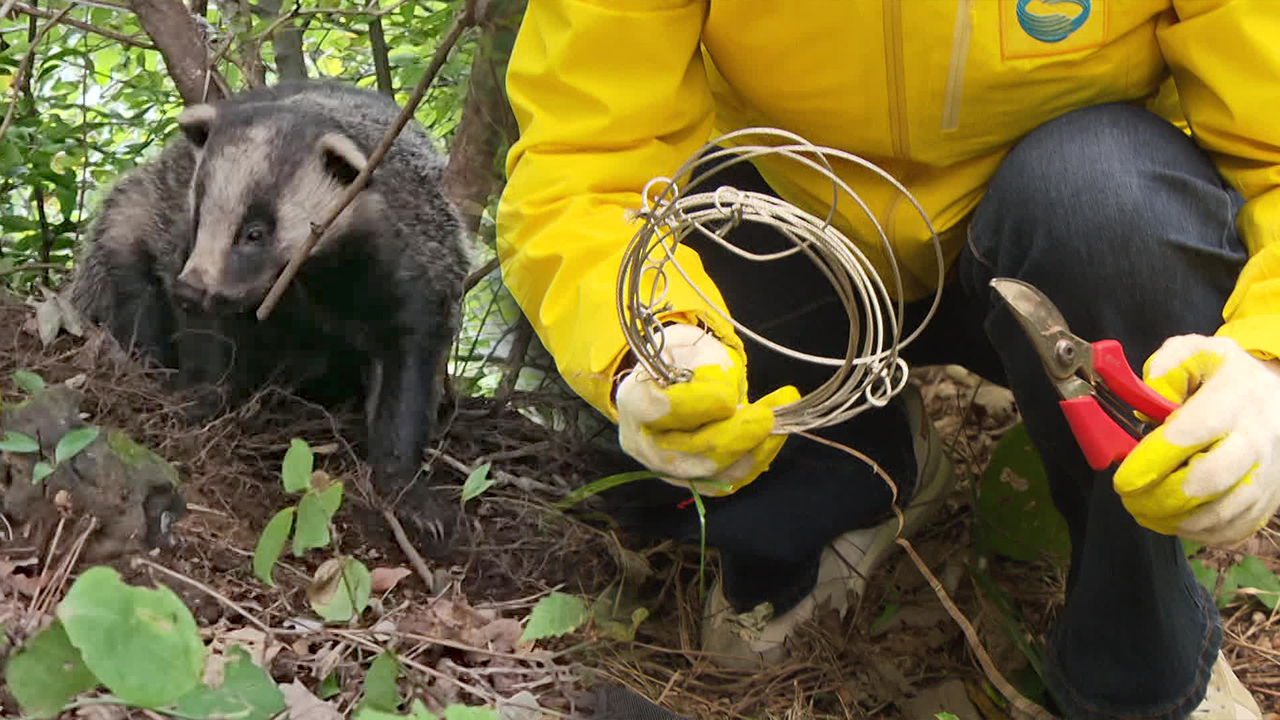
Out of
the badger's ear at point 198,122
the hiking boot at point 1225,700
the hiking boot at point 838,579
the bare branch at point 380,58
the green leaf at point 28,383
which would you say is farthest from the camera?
the bare branch at point 380,58

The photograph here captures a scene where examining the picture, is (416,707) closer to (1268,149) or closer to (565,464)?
(565,464)

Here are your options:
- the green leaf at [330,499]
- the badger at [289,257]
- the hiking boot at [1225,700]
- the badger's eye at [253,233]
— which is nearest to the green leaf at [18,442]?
the green leaf at [330,499]

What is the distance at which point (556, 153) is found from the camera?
108 cm

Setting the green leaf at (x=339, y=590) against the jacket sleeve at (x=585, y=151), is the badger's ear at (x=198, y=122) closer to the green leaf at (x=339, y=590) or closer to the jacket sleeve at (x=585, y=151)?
the jacket sleeve at (x=585, y=151)

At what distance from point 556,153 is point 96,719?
0.59 metres

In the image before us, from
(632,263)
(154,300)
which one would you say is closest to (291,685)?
(632,263)

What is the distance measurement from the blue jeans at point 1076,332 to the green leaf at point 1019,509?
114 millimetres

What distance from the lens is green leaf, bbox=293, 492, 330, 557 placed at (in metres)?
0.97

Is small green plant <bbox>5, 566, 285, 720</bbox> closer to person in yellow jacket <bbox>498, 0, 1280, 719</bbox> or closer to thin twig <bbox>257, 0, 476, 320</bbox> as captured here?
person in yellow jacket <bbox>498, 0, 1280, 719</bbox>

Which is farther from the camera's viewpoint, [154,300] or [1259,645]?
[154,300]

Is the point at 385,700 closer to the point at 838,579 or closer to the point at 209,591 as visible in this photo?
the point at 209,591

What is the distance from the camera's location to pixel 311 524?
98 centimetres

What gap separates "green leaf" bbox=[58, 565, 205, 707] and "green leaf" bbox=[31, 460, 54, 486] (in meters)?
0.29

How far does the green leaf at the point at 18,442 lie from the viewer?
0.95 metres
